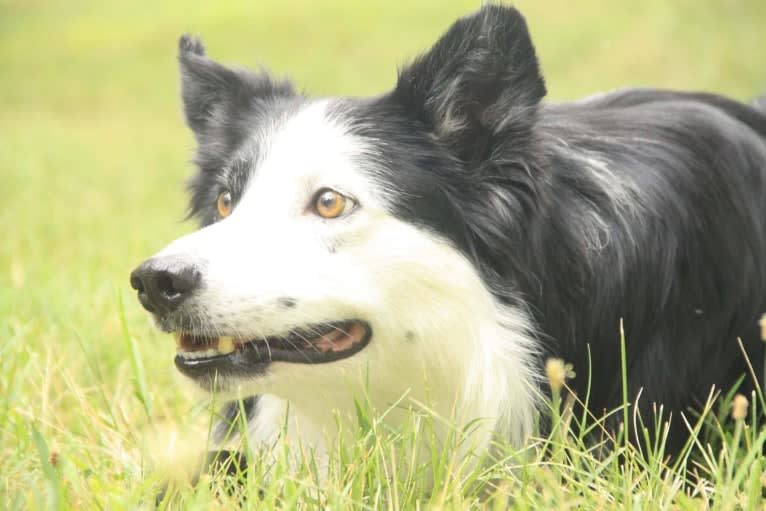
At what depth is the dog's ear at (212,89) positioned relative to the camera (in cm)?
320

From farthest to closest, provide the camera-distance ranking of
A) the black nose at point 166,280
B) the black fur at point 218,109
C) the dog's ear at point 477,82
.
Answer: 1. the black fur at point 218,109
2. the dog's ear at point 477,82
3. the black nose at point 166,280

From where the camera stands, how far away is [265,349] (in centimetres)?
257

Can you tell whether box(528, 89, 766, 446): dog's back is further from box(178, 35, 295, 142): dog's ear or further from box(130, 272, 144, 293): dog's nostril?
box(130, 272, 144, 293): dog's nostril

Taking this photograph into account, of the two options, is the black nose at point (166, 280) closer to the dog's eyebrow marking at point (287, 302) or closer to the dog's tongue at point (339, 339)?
the dog's eyebrow marking at point (287, 302)

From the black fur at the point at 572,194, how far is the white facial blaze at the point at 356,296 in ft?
0.27

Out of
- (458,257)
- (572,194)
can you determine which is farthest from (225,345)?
(572,194)

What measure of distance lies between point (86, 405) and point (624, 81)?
11708 mm

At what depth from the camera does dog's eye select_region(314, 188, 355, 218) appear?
105 inches

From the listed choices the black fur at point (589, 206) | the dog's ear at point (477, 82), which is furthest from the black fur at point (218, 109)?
the dog's ear at point (477, 82)

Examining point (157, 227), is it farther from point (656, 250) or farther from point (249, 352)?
point (656, 250)

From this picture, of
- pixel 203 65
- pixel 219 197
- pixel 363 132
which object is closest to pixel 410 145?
pixel 363 132

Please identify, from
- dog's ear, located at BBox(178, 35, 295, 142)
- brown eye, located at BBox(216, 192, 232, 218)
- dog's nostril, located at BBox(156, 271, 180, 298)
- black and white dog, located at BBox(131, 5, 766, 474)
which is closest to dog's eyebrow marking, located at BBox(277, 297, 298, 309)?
black and white dog, located at BBox(131, 5, 766, 474)

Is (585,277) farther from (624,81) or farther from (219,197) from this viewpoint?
(624,81)

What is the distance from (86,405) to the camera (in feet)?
8.92
